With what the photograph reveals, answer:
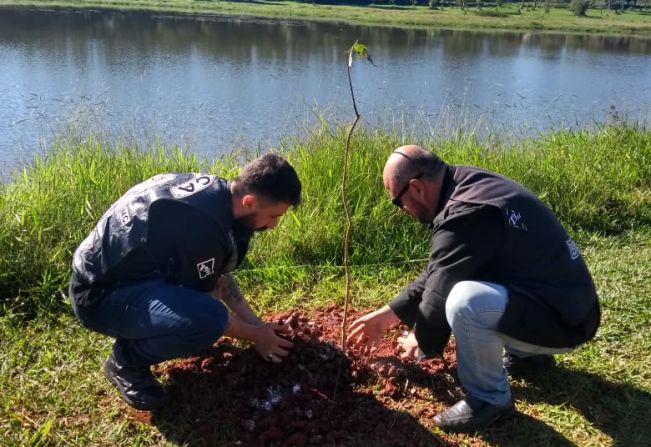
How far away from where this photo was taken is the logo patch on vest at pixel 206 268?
252cm

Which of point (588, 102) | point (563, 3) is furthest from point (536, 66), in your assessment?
point (563, 3)

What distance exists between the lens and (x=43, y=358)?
121 inches

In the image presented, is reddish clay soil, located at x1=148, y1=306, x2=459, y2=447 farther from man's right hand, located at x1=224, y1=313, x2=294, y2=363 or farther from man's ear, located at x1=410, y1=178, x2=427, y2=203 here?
man's ear, located at x1=410, y1=178, x2=427, y2=203

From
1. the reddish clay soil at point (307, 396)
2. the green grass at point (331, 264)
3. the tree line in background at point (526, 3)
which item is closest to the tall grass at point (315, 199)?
the green grass at point (331, 264)

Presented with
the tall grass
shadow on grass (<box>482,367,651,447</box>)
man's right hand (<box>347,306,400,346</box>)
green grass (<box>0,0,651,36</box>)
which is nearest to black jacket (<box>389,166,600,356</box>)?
man's right hand (<box>347,306,400,346</box>)

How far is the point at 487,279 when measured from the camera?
8.38ft

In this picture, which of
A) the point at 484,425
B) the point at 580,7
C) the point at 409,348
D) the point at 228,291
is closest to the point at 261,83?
the point at 228,291

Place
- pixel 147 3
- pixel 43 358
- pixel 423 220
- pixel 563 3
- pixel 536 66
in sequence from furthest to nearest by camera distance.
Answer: pixel 563 3
pixel 147 3
pixel 536 66
pixel 43 358
pixel 423 220

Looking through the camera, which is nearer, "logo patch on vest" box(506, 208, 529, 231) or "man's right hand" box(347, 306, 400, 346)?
"logo patch on vest" box(506, 208, 529, 231)

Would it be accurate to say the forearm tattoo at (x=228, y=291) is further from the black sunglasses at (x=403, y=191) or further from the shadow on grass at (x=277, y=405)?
the black sunglasses at (x=403, y=191)

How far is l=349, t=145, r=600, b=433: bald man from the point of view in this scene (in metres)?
2.46

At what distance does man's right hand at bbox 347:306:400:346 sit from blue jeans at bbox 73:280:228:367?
71 cm

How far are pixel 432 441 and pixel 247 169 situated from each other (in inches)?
55.8

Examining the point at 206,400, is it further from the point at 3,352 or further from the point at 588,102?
the point at 588,102
